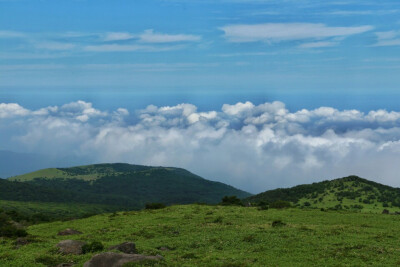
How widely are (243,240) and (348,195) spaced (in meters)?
77.9

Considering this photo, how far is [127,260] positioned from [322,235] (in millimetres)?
23510

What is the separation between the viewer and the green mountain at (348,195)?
9511cm

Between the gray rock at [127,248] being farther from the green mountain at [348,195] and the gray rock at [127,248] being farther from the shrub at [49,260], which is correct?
the green mountain at [348,195]

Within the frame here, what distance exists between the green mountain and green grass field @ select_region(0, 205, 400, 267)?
125 ft

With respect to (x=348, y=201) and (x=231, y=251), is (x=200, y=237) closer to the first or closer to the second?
(x=231, y=251)

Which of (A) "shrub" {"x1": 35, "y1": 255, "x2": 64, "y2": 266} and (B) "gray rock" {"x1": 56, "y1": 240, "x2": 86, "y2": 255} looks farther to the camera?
(B) "gray rock" {"x1": 56, "y1": 240, "x2": 86, "y2": 255}

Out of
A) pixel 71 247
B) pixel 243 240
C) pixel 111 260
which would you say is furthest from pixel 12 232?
pixel 243 240

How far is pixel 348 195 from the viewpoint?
107812 mm

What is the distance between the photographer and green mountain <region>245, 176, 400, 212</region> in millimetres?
95106

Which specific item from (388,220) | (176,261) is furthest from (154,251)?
(388,220)

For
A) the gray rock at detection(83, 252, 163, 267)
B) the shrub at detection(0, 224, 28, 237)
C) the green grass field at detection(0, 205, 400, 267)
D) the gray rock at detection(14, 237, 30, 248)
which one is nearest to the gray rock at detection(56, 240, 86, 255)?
the green grass field at detection(0, 205, 400, 267)

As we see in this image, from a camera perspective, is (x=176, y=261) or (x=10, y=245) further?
(x=10, y=245)

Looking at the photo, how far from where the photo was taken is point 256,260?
31.7 m

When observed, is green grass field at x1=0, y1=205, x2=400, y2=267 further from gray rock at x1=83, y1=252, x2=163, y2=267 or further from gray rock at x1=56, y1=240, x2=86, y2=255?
gray rock at x1=83, y1=252, x2=163, y2=267
